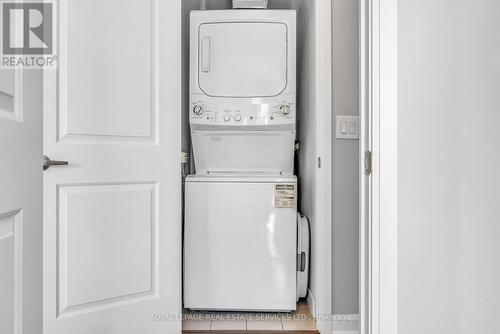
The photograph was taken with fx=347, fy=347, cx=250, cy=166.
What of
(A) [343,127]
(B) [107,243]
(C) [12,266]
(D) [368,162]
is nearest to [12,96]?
(C) [12,266]

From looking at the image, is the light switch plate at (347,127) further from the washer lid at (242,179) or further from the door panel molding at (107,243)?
the door panel molding at (107,243)

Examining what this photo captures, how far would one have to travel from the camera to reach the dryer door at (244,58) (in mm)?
2148

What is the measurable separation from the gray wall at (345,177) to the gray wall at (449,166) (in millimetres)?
817

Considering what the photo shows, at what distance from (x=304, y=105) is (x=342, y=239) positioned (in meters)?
0.98

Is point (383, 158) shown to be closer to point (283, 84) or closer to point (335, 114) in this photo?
point (335, 114)

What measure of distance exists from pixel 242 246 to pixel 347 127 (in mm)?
890

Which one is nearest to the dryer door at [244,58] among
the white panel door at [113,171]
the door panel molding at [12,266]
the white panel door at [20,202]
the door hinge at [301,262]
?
the white panel door at [113,171]

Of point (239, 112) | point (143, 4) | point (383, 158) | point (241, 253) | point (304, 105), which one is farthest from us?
point (304, 105)

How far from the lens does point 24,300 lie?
0.72 metres

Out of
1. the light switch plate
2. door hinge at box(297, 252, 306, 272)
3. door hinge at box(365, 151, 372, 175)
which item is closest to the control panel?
the light switch plate

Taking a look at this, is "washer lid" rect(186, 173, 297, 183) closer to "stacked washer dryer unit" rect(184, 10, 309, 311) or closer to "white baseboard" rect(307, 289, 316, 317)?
"stacked washer dryer unit" rect(184, 10, 309, 311)

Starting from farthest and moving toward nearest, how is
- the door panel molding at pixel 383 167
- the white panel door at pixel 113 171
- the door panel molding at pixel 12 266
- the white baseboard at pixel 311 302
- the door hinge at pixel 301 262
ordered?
the door hinge at pixel 301 262, the white baseboard at pixel 311 302, the white panel door at pixel 113 171, the door panel molding at pixel 383 167, the door panel molding at pixel 12 266

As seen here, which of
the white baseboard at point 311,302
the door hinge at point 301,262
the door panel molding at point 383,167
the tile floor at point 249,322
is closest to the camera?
the door panel molding at point 383,167

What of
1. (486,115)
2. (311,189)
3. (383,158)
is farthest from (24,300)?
(311,189)
